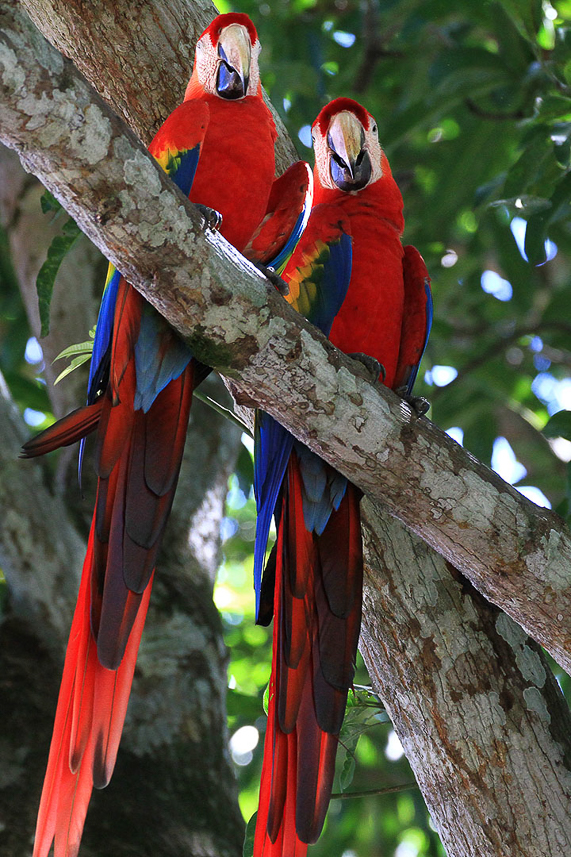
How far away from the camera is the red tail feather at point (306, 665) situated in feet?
3.43

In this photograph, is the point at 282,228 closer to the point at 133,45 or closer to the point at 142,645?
the point at 133,45

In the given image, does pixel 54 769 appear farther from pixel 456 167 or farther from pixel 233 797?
pixel 456 167

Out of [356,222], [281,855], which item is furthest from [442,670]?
[356,222]

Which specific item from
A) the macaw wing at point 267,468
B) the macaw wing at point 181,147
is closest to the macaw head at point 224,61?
A: the macaw wing at point 181,147

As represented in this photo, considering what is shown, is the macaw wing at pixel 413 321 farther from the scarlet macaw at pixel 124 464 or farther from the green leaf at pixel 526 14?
the green leaf at pixel 526 14

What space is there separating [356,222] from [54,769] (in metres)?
0.96

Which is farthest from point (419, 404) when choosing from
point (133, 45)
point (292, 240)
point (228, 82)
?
point (133, 45)

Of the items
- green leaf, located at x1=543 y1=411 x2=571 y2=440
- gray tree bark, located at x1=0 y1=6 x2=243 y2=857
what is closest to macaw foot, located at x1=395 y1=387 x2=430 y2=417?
green leaf, located at x1=543 y1=411 x2=571 y2=440

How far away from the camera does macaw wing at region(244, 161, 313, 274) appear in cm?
124

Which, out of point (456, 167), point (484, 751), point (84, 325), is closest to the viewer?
point (484, 751)

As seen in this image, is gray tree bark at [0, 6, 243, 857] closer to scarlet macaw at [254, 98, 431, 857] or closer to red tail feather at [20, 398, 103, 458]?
scarlet macaw at [254, 98, 431, 857]

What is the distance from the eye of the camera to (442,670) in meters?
1.10

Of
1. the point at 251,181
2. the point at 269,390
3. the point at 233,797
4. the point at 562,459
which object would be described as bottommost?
the point at 562,459

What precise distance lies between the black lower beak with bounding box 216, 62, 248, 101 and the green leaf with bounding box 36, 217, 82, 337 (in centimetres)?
33
